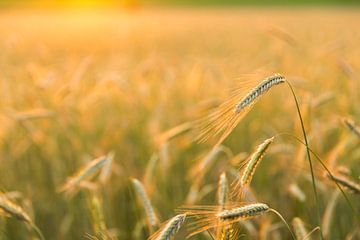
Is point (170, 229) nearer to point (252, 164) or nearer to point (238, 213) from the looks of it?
point (238, 213)

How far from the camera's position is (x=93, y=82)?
3625 millimetres

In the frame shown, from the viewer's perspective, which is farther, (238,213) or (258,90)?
(258,90)

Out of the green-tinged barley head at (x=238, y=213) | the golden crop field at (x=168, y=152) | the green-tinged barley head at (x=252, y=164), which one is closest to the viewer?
the green-tinged barley head at (x=238, y=213)

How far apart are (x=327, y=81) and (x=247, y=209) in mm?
2914

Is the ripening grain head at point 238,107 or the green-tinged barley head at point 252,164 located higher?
the ripening grain head at point 238,107

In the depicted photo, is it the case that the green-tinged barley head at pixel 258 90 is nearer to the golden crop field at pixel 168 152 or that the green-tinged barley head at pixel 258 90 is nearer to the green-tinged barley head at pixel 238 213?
the golden crop field at pixel 168 152

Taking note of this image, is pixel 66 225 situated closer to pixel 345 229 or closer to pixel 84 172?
pixel 84 172

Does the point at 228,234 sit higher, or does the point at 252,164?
the point at 252,164

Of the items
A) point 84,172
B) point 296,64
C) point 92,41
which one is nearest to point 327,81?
point 296,64

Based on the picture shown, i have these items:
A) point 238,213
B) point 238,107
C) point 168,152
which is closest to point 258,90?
point 238,107

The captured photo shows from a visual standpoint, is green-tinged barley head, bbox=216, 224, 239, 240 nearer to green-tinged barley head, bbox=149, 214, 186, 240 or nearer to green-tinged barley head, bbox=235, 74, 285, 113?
green-tinged barley head, bbox=149, 214, 186, 240

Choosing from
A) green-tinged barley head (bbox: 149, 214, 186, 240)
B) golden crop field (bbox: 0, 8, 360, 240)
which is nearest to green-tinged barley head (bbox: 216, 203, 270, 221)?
green-tinged barley head (bbox: 149, 214, 186, 240)

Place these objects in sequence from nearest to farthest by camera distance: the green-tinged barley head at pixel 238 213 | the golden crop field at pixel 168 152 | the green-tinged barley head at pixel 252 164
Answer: the green-tinged barley head at pixel 238 213 < the green-tinged barley head at pixel 252 164 < the golden crop field at pixel 168 152

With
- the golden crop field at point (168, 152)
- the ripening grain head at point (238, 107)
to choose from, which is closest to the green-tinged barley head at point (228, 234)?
the golden crop field at point (168, 152)
